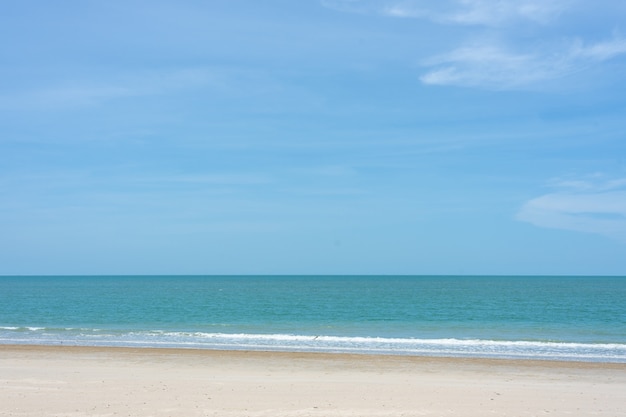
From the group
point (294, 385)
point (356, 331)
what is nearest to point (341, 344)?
point (356, 331)

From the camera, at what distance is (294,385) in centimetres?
1534

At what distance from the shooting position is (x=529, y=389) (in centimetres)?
1512

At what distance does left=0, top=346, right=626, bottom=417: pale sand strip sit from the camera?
41.2 feet

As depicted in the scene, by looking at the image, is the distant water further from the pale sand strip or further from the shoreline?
the pale sand strip

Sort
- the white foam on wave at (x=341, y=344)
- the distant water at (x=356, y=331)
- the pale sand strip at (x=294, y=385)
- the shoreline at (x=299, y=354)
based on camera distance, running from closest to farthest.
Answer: the pale sand strip at (x=294, y=385) < the shoreline at (x=299, y=354) < the white foam on wave at (x=341, y=344) < the distant water at (x=356, y=331)

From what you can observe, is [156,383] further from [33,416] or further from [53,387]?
[33,416]

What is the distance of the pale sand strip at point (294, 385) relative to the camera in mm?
12562

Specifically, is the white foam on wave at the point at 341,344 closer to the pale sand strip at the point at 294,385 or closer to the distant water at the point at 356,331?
the distant water at the point at 356,331

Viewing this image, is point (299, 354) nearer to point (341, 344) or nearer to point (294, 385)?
point (341, 344)

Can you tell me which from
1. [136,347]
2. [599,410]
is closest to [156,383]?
[136,347]

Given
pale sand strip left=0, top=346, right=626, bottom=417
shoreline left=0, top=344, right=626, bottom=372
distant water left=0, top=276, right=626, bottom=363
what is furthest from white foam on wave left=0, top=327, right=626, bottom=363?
pale sand strip left=0, top=346, right=626, bottom=417

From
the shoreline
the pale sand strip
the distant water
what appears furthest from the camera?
the distant water

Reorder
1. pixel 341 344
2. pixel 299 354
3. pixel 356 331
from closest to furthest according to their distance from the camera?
pixel 299 354 < pixel 341 344 < pixel 356 331

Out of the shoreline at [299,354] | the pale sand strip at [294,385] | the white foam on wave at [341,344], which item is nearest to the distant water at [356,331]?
the white foam on wave at [341,344]
